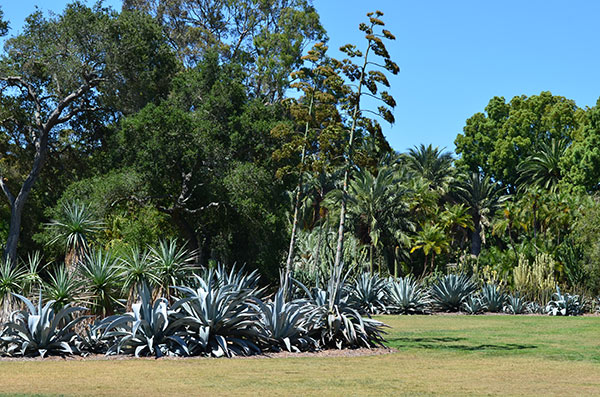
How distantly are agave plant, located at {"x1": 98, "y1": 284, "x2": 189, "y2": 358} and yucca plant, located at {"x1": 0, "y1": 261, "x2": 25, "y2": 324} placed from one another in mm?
2365

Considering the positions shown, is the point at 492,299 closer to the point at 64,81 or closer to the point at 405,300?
the point at 405,300

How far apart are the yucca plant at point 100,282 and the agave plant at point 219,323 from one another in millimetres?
2363

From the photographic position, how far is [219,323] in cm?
1391

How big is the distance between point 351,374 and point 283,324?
3.13 meters

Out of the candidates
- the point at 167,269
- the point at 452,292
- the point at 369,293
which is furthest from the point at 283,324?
the point at 452,292

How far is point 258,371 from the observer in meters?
11.8

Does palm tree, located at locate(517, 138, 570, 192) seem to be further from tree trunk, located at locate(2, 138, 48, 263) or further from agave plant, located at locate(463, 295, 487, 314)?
tree trunk, located at locate(2, 138, 48, 263)

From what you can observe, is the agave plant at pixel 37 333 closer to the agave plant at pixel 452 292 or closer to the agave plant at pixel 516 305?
the agave plant at pixel 452 292

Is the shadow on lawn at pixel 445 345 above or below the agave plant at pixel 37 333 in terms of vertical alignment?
below

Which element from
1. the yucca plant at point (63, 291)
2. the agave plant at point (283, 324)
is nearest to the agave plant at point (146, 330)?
the yucca plant at point (63, 291)

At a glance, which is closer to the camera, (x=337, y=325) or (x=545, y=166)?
(x=337, y=325)

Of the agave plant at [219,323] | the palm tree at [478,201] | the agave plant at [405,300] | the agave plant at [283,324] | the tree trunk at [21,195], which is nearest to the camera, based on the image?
the agave plant at [219,323]

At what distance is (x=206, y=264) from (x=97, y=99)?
9548 mm

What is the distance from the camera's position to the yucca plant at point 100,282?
15594mm
